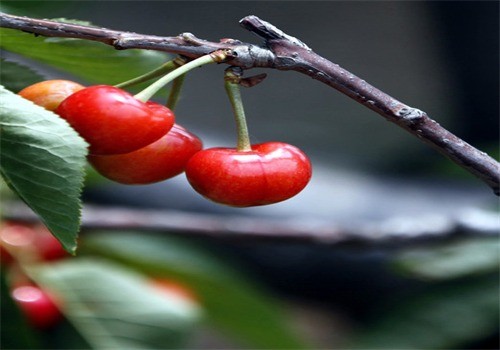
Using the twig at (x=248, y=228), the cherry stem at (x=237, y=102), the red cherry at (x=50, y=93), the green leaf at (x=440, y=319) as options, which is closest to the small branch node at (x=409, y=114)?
the cherry stem at (x=237, y=102)

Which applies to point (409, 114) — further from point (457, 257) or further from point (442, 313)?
point (442, 313)

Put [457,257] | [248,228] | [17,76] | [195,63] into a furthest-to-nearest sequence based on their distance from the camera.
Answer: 1. [457,257]
2. [248,228]
3. [17,76]
4. [195,63]

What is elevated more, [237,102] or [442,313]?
[442,313]

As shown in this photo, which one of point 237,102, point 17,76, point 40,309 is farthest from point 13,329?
point 237,102

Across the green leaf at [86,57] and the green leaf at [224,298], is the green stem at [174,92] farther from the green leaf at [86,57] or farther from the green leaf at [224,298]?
the green leaf at [224,298]

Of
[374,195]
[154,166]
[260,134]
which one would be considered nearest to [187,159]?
[154,166]

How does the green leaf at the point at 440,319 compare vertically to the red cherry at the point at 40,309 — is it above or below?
above
